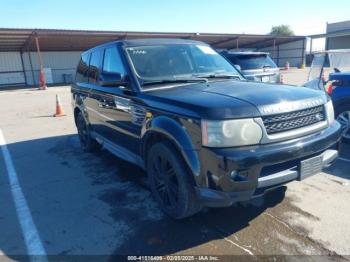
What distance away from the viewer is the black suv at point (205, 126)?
8.99ft

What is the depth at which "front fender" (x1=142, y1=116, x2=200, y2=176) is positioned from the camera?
2.90 m

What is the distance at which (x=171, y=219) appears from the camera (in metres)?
3.55

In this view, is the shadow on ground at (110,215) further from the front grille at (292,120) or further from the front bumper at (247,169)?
the front grille at (292,120)

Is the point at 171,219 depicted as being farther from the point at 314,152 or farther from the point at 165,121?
the point at 314,152

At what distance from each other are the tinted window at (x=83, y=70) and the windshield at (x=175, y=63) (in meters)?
2.01

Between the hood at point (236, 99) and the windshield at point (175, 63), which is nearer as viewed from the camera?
the hood at point (236, 99)

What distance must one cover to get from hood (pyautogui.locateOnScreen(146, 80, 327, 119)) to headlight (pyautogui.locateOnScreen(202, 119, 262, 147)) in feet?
0.20

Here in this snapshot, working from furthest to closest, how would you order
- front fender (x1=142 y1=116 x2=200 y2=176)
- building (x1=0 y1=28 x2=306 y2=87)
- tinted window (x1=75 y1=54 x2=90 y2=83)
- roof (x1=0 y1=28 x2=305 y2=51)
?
building (x1=0 y1=28 x2=306 y2=87), roof (x1=0 y1=28 x2=305 y2=51), tinted window (x1=75 y1=54 x2=90 y2=83), front fender (x1=142 y1=116 x2=200 y2=176)

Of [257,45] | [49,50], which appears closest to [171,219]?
[49,50]

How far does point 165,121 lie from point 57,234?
5.51ft

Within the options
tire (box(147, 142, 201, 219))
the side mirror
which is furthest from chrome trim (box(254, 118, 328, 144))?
the side mirror

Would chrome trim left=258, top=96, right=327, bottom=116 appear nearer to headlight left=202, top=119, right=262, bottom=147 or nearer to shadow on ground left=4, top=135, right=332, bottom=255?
headlight left=202, top=119, right=262, bottom=147

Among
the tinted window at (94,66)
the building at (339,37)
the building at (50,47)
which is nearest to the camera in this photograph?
the tinted window at (94,66)

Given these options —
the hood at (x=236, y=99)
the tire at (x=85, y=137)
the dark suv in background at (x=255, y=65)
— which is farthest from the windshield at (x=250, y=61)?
the hood at (x=236, y=99)
